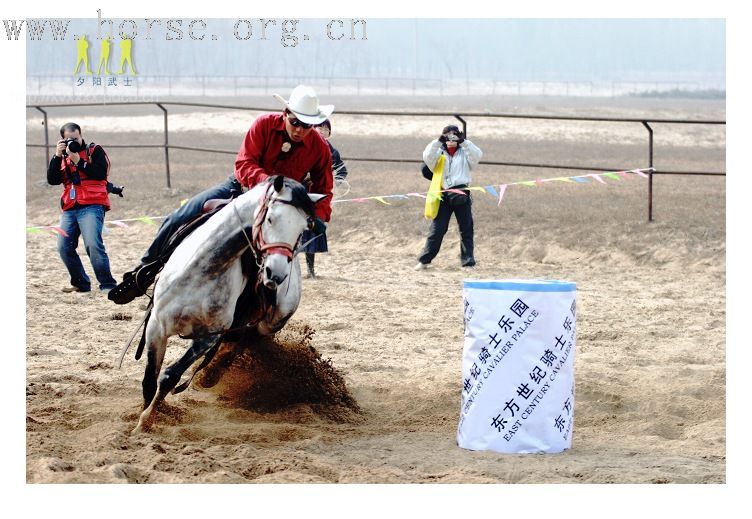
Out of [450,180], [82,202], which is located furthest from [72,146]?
[450,180]

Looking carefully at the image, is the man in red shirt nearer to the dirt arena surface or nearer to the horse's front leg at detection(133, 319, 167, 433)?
the horse's front leg at detection(133, 319, 167, 433)

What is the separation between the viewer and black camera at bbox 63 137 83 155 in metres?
9.95

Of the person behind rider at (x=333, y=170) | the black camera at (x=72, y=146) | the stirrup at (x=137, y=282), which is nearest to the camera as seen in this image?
the stirrup at (x=137, y=282)

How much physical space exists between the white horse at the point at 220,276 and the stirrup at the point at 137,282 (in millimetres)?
419

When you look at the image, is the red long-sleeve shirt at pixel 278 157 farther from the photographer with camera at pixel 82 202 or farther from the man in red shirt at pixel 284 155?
the photographer with camera at pixel 82 202

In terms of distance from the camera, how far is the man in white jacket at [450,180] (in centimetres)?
1277

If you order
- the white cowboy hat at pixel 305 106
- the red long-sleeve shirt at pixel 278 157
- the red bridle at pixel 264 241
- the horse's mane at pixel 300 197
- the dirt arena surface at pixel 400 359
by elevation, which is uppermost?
the white cowboy hat at pixel 305 106

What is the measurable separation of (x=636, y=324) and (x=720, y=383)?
2224 mm

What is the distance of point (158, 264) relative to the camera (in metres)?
6.49

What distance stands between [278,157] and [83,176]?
469 cm

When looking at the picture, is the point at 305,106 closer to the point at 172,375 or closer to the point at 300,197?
the point at 300,197

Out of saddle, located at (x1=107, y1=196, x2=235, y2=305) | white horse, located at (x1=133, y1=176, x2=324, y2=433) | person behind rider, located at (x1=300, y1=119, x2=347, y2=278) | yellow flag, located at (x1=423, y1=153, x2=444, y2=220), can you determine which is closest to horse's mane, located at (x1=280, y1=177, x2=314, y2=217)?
white horse, located at (x1=133, y1=176, x2=324, y2=433)

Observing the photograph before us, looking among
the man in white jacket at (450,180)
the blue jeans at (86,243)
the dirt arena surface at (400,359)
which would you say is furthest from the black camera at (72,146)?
the man in white jacket at (450,180)

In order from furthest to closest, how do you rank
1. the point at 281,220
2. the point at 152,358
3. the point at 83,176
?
the point at 83,176 < the point at 152,358 < the point at 281,220
